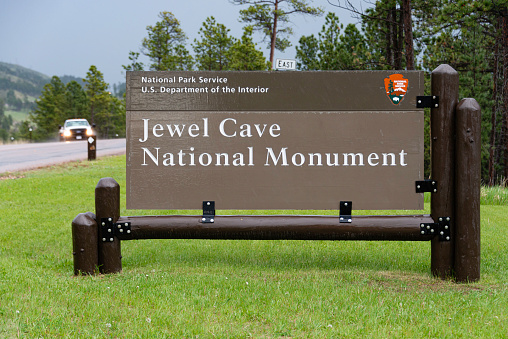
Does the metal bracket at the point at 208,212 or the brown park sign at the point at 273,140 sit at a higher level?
the brown park sign at the point at 273,140

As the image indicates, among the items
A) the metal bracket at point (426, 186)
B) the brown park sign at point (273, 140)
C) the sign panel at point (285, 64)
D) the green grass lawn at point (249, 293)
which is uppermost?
the sign panel at point (285, 64)

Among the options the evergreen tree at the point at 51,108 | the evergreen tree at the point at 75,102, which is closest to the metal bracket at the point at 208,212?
the evergreen tree at the point at 51,108

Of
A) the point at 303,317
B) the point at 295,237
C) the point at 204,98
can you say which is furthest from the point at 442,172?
the point at 204,98

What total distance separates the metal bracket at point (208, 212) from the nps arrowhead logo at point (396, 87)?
2.18m

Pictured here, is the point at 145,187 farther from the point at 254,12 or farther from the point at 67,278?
the point at 254,12

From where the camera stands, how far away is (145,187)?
541cm

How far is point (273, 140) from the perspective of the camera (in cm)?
538

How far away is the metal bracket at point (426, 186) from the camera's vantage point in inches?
203

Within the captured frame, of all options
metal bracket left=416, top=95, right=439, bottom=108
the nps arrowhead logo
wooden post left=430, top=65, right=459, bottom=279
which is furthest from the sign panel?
wooden post left=430, top=65, right=459, bottom=279

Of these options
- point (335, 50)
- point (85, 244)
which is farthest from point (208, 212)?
point (335, 50)

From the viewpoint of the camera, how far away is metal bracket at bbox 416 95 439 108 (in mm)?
5156

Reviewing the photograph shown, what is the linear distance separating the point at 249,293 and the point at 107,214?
177cm

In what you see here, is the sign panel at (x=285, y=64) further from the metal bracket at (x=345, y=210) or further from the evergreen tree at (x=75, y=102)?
the evergreen tree at (x=75, y=102)

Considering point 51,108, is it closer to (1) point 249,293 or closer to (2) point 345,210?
(2) point 345,210
